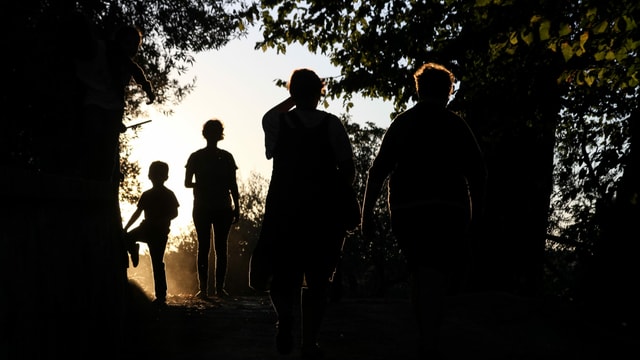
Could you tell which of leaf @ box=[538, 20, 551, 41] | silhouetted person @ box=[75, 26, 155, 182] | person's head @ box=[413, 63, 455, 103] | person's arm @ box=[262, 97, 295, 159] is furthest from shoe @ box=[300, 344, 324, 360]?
leaf @ box=[538, 20, 551, 41]

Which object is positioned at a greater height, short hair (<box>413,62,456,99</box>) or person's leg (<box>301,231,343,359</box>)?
short hair (<box>413,62,456,99</box>)

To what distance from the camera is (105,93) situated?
25.6ft

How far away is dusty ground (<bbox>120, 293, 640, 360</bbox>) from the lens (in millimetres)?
6902

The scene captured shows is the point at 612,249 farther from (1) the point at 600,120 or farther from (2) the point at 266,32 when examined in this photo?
(2) the point at 266,32

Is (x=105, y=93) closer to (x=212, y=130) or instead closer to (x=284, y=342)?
(x=284, y=342)

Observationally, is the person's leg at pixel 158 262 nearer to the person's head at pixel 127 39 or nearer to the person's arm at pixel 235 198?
the person's arm at pixel 235 198

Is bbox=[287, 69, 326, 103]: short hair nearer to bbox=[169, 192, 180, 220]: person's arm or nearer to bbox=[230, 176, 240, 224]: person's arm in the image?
bbox=[169, 192, 180, 220]: person's arm

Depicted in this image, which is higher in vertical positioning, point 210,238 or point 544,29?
point 544,29

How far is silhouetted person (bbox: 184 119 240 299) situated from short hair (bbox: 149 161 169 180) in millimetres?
367

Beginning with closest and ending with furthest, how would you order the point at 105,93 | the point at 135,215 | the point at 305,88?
the point at 305,88 < the point at 105,93 < the point at 135,215

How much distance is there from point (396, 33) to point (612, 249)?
5.03 m

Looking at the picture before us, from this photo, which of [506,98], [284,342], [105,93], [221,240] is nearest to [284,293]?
[284,342]

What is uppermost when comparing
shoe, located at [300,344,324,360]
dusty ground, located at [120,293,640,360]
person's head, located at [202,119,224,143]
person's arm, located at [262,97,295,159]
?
person's head, located at [202,119,224,143]

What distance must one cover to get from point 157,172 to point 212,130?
759 millimetres
